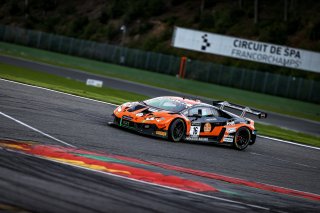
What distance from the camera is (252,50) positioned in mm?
47094

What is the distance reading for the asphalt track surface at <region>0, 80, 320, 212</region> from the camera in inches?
355

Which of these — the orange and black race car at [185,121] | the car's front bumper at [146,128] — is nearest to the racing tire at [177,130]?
the orange and black race car at [185,121]

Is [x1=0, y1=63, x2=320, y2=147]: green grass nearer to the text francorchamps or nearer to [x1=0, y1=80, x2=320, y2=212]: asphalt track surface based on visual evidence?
[x1=0, y1=80, x2=320, y2=212]: asphalt track surface

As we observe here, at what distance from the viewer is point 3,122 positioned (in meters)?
14.4

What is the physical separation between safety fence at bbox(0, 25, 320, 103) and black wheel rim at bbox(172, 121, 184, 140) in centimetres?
2757

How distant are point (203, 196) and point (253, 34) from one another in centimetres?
4736

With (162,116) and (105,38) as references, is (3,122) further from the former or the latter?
(105,38)

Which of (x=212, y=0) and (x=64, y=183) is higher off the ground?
(x=212, y=0)

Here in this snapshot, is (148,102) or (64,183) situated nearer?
(64,183)

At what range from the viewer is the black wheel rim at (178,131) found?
56.3ft

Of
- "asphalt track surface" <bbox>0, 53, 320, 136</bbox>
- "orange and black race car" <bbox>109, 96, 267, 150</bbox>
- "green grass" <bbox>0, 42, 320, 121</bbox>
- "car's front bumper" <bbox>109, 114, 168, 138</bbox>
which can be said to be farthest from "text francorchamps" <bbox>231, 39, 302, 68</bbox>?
"car's front bumper" <bbox>109, 114, 168, 138</bbox>

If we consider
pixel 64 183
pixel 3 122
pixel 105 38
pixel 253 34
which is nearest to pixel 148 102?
pixel 3 122

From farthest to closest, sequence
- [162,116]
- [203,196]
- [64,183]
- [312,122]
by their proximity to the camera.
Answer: [312,122], [162,116], [203,196], [64,183]

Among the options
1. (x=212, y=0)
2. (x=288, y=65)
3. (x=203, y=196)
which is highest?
(x=212, y=0)
